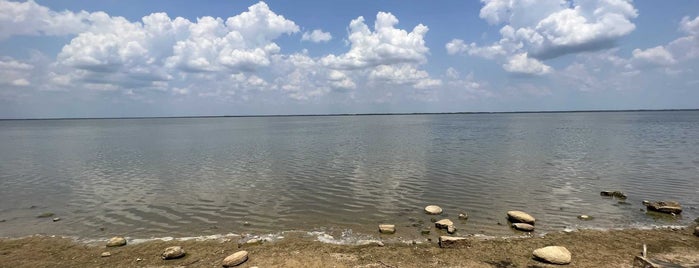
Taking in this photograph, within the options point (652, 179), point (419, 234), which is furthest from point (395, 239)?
point (652, 179)

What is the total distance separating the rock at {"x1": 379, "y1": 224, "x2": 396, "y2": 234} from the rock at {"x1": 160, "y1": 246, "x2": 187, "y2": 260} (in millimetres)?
8559

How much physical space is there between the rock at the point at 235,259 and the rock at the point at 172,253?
7.38ft

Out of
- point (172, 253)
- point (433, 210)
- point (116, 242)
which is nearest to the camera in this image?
point (172, 253)

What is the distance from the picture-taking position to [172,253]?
571 inches

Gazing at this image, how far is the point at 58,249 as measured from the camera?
16062 millimetres

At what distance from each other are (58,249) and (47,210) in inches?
349

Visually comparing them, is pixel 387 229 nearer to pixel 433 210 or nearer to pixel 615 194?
pixel 433 210

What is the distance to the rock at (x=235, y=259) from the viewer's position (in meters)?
13.5

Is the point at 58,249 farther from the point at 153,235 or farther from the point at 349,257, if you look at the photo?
the point at 349,257

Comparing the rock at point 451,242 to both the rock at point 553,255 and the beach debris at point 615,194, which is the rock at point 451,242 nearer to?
the rock at point 553,255

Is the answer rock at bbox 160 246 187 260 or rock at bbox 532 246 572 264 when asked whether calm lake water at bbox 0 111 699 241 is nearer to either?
rock at bbox 160 246 187 260

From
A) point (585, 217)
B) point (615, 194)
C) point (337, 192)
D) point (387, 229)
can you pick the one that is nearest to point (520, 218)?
point (585, 217)

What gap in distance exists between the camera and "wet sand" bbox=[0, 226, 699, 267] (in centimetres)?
1366

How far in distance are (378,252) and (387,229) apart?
108 inches
